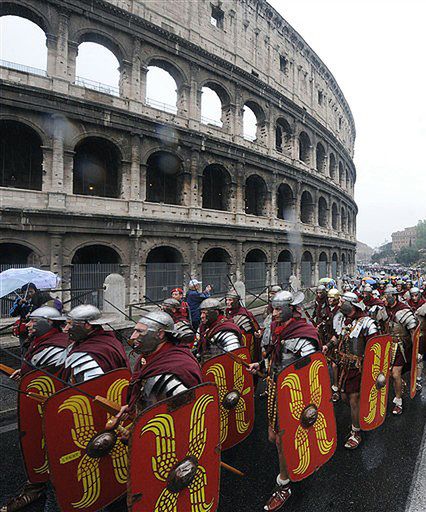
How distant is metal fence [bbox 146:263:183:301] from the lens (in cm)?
1359

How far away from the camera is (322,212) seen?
2458 cm

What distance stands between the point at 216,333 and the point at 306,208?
20164mm

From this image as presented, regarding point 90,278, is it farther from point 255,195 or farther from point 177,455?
point 255,195

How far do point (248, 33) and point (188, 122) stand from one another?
758 centimetres

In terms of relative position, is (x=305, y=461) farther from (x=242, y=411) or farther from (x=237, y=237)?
(x=237, y=237)

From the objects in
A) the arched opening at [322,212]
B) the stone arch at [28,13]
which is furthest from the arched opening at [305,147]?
the stone arch at [28,13]

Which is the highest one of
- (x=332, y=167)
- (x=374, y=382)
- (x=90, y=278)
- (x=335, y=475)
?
(x=332, y=167)

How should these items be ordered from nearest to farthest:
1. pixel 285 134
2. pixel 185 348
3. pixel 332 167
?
pixel 185 348 → pixel 285 134 → pixel 332 167

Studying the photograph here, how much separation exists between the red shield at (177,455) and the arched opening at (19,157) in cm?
1313

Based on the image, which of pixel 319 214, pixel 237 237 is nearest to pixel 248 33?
pixel 237 237

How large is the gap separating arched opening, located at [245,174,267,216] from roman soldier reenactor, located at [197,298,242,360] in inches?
589

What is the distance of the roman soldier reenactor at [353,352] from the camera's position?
3764 mm

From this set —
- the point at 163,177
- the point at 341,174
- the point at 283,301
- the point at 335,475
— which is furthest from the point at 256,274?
the point at 341,174

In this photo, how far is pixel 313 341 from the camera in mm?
3203
